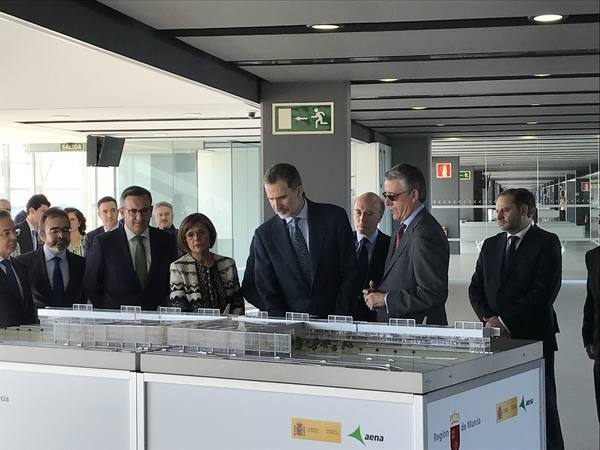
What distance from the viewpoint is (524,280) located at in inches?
231

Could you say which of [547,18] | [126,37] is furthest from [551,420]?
[126,37]

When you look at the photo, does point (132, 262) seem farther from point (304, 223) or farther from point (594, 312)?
point (594, 312)

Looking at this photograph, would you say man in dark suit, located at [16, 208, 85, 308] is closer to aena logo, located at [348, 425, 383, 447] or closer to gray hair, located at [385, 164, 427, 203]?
gray hair, located at [385, 164, 427, 203]

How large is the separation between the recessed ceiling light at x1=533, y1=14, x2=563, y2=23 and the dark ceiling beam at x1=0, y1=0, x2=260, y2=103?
2.71 metres

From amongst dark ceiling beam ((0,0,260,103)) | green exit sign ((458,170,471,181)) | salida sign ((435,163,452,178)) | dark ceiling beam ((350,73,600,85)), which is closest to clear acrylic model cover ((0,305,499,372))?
dark ceiling beam ((0,0,260,103))

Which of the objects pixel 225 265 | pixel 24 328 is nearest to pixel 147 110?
pixel 225 265

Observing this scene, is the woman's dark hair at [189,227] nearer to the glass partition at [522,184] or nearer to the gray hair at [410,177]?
the gray hair at [410,177]

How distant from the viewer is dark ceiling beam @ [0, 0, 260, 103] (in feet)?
17.7

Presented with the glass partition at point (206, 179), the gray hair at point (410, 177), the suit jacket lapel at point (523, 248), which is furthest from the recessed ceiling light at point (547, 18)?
the glass partition at point (206, 179)

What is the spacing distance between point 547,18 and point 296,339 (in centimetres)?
403

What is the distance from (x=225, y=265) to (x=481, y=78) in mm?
5307

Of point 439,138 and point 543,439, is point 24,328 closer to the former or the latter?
point 543,439

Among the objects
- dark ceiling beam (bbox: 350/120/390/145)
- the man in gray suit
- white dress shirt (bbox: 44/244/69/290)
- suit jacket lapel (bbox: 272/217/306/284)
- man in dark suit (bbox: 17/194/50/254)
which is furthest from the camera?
dark ceiling beam (bbox: 350/120/390/145)

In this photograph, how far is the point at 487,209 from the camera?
75.2ft
